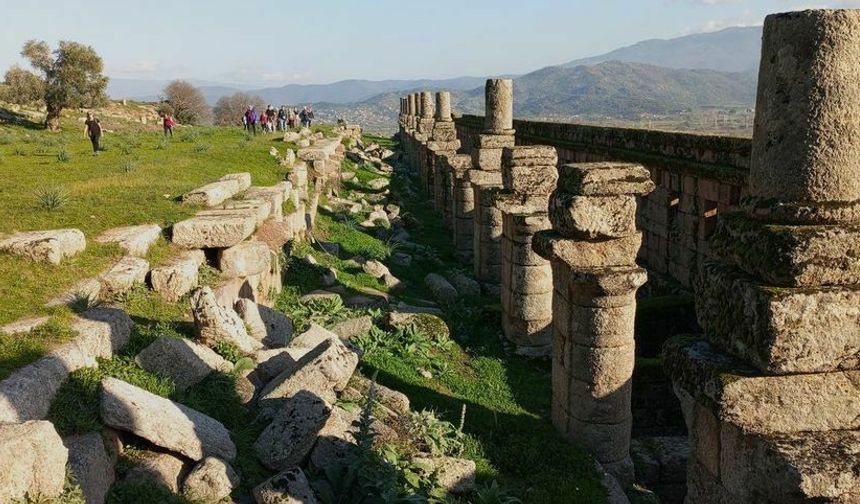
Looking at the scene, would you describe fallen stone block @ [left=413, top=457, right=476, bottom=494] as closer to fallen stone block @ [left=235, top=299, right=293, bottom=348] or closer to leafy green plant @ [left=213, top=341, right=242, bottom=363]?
leafy green plant @ [left=213, top=341, right=242, bottom=363]

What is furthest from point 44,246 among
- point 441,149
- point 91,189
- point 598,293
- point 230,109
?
point 230,109

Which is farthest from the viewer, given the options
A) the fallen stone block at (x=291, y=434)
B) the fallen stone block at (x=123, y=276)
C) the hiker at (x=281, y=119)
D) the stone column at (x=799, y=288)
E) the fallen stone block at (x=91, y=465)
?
the hiker at (x=281, y=119)

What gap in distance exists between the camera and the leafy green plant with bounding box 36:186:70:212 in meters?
9.93

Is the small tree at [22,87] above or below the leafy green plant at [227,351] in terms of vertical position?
above

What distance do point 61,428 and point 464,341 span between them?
6.91 metres

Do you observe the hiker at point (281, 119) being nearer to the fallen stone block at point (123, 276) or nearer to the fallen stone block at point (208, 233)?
the fallen stone block at point (208, 233)

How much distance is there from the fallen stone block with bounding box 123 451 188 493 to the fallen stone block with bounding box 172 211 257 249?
14.6ft

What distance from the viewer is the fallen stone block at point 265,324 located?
7.99 meters

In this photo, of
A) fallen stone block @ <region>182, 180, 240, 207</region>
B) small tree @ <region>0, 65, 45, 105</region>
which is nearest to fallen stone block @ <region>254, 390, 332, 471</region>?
fallen stone block @ <region>182, 180, 240, 207</region>

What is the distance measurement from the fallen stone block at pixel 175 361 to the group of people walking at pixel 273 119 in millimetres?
27385

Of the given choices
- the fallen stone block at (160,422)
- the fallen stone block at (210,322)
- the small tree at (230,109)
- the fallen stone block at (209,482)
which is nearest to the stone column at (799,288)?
the fallen stone block at (209,482)

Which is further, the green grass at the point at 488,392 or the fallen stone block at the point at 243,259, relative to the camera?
the fallen stone block at the point at 243,259

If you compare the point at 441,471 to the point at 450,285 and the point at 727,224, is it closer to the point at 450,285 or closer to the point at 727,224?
the point at 727,224

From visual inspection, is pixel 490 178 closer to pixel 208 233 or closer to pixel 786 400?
pixel 208 233
